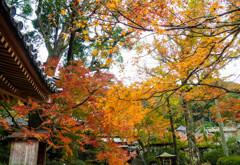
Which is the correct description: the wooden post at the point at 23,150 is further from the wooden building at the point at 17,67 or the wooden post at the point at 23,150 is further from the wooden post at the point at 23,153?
the wooden building at the point at 17,67

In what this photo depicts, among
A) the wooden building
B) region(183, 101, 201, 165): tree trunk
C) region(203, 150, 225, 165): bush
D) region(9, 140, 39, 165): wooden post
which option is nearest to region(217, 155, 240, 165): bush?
region(183, 101, 201, 165): tree trunk

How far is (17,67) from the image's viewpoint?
260cm

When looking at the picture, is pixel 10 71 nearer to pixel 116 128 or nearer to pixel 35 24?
pixel 116 128

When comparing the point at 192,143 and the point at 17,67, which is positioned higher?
the point at 17,67

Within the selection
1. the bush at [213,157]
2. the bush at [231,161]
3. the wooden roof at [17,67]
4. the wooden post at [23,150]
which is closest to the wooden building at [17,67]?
the wooden roof at [17,67]

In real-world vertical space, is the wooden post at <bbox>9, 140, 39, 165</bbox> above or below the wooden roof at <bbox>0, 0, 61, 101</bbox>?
below

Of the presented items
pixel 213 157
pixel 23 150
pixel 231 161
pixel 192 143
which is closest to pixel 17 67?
pixel 23 150

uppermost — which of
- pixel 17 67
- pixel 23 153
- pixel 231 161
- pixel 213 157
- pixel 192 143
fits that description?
pixel 17 67

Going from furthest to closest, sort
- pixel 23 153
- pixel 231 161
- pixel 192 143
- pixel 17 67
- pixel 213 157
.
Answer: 1. pixel 213 157
2. pixel 231 161
3. pixel 192 143
4. pixel 23 153
5. pixel 17 67

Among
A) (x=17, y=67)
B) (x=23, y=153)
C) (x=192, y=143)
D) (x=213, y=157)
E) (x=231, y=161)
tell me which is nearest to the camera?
(x=17, y=67)

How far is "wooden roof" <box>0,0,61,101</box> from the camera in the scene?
1877mm

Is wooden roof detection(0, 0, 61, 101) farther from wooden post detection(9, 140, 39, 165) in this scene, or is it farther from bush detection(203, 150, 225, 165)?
bush detection(203, 150, 225, 165)

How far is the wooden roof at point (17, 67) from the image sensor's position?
1877 mm

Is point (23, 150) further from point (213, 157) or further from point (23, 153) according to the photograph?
point (213, 157)
